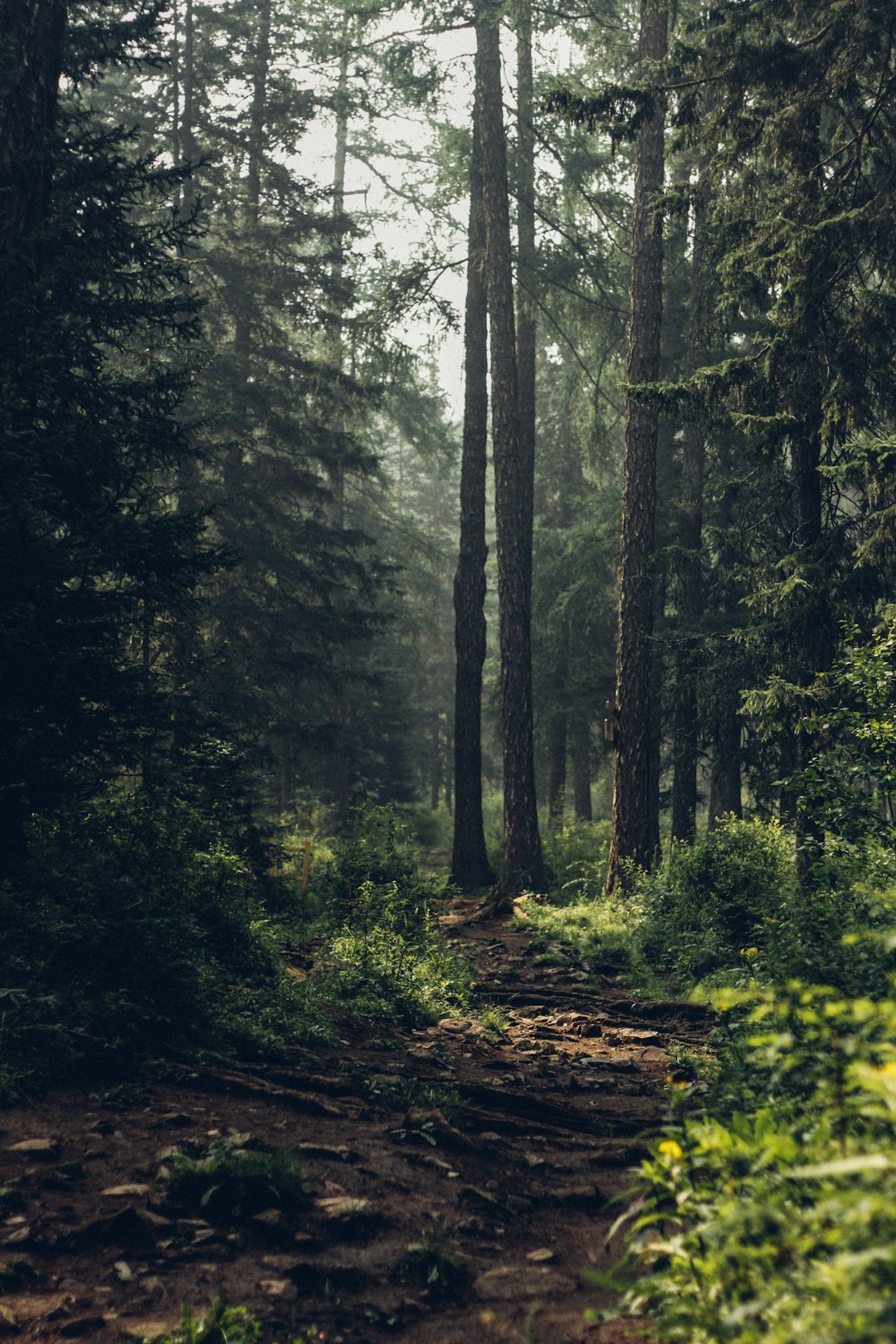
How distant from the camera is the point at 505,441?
54.3 feet

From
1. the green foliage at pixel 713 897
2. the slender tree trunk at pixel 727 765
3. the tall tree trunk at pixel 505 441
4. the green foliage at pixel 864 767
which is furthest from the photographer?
the tall tree trunk at pixel 505 441

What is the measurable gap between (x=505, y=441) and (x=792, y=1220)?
49.2ft

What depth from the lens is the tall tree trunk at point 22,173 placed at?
25.2 ft

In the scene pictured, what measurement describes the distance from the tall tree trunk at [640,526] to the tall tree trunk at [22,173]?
27.3 feet

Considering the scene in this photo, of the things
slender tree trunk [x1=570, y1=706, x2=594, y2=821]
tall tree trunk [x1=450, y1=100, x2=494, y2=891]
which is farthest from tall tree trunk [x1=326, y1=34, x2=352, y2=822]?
slender tree trunk [x1=570, y1=706, x2=594, y2=821]

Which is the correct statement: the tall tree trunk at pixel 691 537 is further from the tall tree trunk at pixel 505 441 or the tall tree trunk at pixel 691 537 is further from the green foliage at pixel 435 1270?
the green foliage at pixel 435 1270

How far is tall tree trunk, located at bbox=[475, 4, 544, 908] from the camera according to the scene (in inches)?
647

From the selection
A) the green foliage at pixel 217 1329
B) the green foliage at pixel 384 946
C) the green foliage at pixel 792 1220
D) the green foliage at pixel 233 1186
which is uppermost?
the green foliage at pixel 792 1220

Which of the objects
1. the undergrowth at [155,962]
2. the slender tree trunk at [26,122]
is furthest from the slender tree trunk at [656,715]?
the slender tree trunk at [26,122]

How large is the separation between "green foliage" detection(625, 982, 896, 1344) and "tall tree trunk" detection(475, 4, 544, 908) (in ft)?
42.3

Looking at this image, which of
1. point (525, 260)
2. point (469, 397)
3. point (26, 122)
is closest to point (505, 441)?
point (469, 397)

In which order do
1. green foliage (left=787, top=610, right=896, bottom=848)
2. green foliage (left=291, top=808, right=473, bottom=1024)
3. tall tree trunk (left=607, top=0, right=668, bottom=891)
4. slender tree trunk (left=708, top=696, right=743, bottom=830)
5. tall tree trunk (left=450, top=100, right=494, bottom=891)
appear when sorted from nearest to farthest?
green foliage (left=787, top=610, right=896, bottom=848), green foliage (left=291, top=808, right=473, bottom=1024), slender tree trunk (left=708, top=696, right=743, bottom=830), tall tree trunk (left=607, top=0, right=668, bottom=891), tall tree trunk (left=450, top=100, right=494, bottom=891)

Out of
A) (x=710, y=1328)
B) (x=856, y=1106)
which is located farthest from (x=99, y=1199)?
(x=856, y=1106)

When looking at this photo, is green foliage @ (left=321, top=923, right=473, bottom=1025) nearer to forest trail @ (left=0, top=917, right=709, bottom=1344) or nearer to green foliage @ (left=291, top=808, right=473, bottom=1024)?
green foliage @ (left=291, top=808, right=473, bottom=1024)
